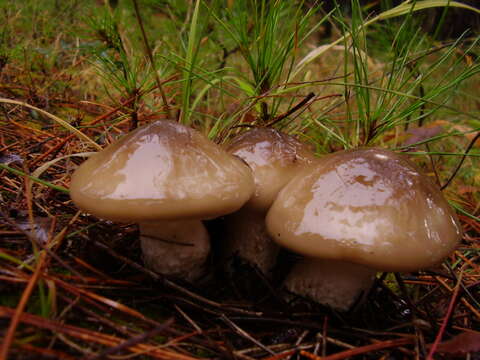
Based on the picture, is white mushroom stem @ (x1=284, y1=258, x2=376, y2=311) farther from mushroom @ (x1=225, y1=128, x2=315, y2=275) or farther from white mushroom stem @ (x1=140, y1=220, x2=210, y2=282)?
white mushroom stem @ (x1=140, y1=220, x2=210, y2=282)

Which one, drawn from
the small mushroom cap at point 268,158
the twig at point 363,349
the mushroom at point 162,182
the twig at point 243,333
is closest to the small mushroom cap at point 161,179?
the mushroom at point 162,182

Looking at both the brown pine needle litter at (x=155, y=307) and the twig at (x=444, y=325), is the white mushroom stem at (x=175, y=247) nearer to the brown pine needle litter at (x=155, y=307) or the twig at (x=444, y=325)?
the brown pine needle litter at (x=155, y=307)

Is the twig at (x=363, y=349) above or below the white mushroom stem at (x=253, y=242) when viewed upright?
above

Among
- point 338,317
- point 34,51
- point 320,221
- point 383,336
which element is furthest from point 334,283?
point 34,51

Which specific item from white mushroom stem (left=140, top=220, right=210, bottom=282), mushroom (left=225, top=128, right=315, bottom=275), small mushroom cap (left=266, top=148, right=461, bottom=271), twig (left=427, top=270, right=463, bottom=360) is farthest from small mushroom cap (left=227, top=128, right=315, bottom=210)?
twig (left=427, top=270, right=463, bottom=360)

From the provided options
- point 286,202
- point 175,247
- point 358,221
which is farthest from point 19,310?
point 358,221
